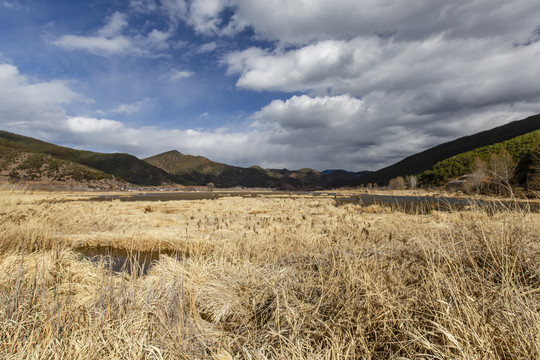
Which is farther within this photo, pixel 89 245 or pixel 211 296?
pixel 89 245

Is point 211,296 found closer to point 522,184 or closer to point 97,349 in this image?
point 97,349

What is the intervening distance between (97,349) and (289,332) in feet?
7.44

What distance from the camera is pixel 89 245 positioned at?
12570 millimetres

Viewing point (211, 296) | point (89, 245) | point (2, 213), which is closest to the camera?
point (211, 296)

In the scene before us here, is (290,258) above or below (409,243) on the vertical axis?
below

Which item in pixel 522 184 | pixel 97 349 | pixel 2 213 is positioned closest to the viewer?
pixel 97 349

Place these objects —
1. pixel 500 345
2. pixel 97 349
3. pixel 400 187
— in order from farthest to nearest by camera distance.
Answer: pixel 400 187 < pixel 97 349 < pixel 500 345

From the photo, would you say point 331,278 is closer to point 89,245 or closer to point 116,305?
point 116,305

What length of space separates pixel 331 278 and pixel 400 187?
158494 millimetres

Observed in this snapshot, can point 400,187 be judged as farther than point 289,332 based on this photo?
Yes

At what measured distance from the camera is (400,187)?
473 ft

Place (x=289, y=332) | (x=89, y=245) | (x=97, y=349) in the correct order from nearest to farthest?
(x=97, y=349) → (x=289, y=332) → (x=89, y=245)

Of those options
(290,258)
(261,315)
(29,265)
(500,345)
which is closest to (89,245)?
(29,265)

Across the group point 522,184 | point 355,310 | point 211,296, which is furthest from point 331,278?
point 522,184
